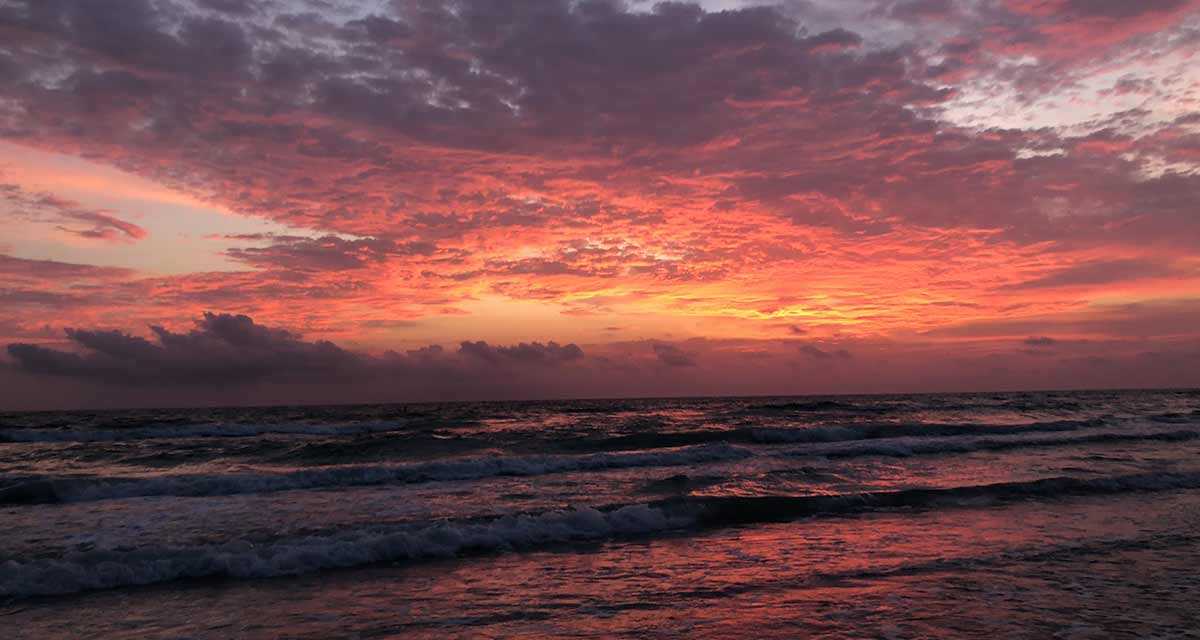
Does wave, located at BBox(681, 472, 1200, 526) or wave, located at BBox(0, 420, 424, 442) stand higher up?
wave, located at BBox(681, 472, 1200, 526)

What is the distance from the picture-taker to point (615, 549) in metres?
12.9

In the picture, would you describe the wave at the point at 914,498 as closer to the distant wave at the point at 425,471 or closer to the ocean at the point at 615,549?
the ocean at the point at 615,549

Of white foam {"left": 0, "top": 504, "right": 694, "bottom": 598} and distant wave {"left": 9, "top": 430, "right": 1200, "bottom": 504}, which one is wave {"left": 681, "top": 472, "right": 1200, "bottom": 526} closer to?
white foam {"left": 0, "top": 504, "right": 694, "bottom": 598}

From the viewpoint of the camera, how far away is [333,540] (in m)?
12.7

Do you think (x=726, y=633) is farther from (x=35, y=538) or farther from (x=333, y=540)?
(x=35, y=538)

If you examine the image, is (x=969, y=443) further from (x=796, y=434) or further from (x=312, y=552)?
(x=312, y=552)

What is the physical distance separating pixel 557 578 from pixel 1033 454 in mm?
23948

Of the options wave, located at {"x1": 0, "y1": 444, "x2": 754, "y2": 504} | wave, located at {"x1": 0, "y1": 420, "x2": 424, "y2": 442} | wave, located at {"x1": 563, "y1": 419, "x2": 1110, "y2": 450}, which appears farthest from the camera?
wave, located at {"x1": 0, "y1": 420, "x2": 424, "y2": 442}

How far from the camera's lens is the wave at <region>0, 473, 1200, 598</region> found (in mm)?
10984

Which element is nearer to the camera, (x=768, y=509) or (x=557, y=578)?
(x=557, y=578)

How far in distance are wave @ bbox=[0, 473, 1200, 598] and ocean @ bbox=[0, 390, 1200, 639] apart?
0.17 feet

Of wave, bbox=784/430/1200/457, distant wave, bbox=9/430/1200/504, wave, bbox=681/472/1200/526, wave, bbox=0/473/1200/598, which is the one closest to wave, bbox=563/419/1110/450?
wave, bbox=784/430/1200/457

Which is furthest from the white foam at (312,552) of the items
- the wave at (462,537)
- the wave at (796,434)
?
the wave at (796,434)

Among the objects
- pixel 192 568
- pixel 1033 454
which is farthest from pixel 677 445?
pixel 192 568
